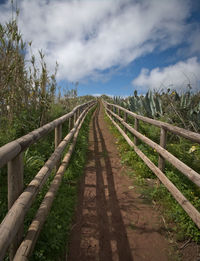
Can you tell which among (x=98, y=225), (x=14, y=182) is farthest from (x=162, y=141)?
(x=14, y=182)

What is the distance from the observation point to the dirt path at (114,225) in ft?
6.72

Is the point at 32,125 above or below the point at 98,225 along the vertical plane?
above

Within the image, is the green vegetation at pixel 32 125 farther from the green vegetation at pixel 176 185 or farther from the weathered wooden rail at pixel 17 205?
the green vegetation at pixel 176 185

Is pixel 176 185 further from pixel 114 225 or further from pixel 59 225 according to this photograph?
pixel 59 225

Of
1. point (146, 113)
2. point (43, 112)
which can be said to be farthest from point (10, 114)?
point (146, 113)

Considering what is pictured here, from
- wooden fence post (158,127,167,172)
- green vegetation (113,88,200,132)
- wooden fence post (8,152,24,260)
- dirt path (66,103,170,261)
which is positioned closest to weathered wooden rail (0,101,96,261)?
wooden fence post (8,152,24,260)

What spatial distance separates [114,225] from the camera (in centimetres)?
246

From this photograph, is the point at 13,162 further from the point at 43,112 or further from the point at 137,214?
the point at 43,112

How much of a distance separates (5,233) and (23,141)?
72cm

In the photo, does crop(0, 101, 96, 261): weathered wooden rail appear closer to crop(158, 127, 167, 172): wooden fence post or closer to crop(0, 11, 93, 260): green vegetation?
crop(0, 11, 93, 260): green vegetation

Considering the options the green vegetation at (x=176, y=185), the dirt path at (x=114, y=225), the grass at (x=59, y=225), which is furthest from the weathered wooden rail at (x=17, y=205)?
the green vegetation at (x=176, y=185)

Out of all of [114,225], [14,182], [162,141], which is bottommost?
[114,225]

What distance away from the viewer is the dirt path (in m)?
2.05

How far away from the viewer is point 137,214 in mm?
2689
